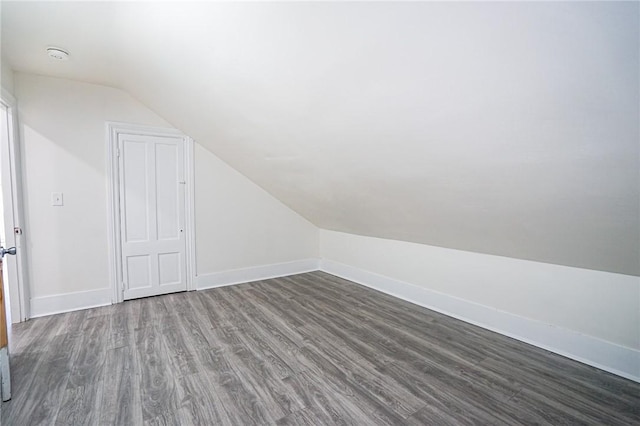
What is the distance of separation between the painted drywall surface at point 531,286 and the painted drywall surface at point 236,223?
1.61 metres

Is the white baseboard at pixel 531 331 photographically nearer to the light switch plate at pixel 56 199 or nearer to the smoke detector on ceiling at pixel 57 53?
the light switch plate at pixel 56 199

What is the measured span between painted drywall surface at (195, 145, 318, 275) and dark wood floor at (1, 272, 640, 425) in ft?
3.44

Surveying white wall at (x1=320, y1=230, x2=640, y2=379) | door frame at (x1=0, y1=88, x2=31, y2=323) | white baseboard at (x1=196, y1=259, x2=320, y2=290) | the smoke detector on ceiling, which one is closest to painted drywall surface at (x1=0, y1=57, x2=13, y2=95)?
door frame at (x1=0, y1=88, x2=31, y2=323)

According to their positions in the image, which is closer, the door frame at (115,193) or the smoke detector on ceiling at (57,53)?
the smoke detector on ceiling at (57,53)

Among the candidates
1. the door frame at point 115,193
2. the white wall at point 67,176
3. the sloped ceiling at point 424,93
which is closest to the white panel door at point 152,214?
the door frame at point 115,193

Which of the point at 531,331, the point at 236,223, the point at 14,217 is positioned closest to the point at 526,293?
the point at 531,331

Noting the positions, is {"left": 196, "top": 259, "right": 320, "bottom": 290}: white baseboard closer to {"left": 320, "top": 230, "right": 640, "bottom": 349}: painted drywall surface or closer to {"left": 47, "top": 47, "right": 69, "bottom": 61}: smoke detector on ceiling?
{"left": 320, "top": 230, "right": 640, "bottom": 349}: painted drywall surface

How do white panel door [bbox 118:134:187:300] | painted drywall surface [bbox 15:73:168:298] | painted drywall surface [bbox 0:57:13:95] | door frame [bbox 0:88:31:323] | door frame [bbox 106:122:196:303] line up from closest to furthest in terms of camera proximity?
1. painted drywall surface [bbox 0:57:13:95]
2. door frame [bbox 0:88:31:323]
3. painted drywall surface [bbox 15:73:168:298]
4. door frame [bbox 106:122:196:303]
5. white panel door [bbox 118:134:187:300]

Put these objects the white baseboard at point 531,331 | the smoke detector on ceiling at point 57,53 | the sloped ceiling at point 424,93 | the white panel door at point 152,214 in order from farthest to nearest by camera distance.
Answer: the white panel door at point 152,214 < the smoke detector on ceiling at point 57,53 < the white baseboard at point 531,331 < the sloped ceiling at point 424,93

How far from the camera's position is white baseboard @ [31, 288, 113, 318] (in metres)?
3.07

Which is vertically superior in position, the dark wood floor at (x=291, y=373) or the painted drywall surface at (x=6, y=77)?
the painted drywall surface at (x=6, y=77)

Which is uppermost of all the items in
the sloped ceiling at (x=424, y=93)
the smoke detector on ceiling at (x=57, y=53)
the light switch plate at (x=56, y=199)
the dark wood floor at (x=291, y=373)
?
the smoke detector on ceiling at (x=57, y=53)

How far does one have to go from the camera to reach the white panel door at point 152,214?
3500 millimetres

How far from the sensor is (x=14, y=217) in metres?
2.85
